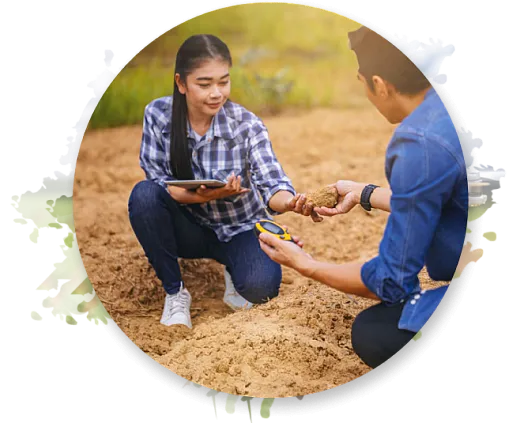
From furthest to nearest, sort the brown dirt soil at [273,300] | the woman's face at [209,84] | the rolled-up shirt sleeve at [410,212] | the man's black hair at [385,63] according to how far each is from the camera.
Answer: the brown dirt soil at [273,300] < the woman's face at [209,84] < the man's black hair at [385,63] < the rolled-up shirt sleeve at [410,212]

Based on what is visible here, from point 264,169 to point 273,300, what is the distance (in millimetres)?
593

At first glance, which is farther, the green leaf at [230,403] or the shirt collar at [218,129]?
the green leaf at [230,403]

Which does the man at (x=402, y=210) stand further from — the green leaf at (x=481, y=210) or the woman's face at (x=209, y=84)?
the woman's face at (x=209, y=84)

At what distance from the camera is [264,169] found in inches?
139

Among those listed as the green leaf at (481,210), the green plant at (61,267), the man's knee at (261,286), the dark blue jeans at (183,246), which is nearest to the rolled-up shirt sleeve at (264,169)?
the dark blue jeans at (183,246)

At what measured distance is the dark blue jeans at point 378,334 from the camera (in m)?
3.48

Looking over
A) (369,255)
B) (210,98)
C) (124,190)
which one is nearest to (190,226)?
(124,190)

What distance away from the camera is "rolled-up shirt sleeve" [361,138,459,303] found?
10.7ft

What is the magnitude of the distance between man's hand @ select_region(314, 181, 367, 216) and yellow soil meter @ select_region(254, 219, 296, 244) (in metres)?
0.17

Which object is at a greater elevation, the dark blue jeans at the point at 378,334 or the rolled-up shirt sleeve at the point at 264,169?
the rolled-up shirt sleeve at the point at 264,169

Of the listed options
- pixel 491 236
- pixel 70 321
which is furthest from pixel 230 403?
pixel 491 236

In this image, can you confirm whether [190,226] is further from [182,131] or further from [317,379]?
[317,379]

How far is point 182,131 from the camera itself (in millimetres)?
3521

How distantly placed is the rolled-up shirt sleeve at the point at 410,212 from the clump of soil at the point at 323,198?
11.2 inches
